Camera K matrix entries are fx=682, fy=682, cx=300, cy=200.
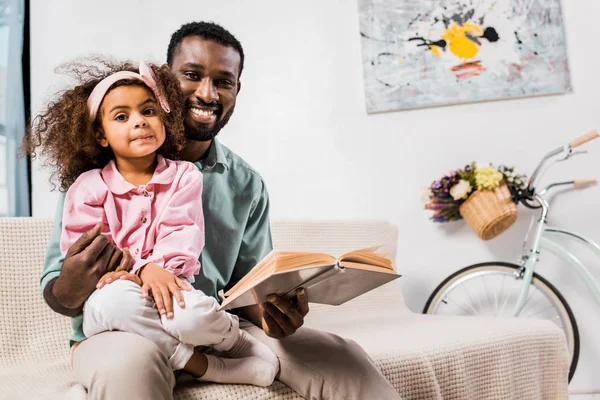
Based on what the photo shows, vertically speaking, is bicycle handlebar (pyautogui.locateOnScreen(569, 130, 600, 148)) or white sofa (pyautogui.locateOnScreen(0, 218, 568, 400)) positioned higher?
bicycle handlebar (pyautogui.locateOnScreen(569, 130, 600, 148))

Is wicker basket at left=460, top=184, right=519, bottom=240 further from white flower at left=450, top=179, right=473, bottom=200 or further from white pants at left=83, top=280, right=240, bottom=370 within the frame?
white pants at left=83, top=280, right=240, bottom=370

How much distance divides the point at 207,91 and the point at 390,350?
69 centimetres

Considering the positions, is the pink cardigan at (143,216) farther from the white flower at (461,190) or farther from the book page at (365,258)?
the white flower at (461,190)

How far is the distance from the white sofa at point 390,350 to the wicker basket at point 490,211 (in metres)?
0.64

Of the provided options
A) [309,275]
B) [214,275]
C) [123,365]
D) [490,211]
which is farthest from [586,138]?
[123,365]

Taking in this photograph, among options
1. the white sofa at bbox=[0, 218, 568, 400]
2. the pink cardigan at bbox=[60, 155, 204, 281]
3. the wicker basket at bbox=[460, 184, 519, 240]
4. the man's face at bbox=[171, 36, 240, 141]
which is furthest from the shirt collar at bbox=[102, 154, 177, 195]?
the wicker basket at bbox=[460, 184, 519, 240]

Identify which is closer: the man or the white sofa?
the man

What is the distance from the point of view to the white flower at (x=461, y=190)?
2732mm

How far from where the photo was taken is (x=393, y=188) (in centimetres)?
308

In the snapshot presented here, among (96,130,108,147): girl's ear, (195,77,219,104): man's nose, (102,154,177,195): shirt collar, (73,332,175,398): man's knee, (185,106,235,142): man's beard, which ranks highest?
(195,77,219,104): man's nose

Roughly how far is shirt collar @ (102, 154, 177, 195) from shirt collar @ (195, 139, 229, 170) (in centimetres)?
19

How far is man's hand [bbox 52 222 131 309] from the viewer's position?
1.03 m

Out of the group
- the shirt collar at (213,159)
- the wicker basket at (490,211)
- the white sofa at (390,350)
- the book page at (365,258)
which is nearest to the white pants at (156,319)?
the white sofa at (390,350)

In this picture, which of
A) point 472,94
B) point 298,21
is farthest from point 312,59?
point 472,94
